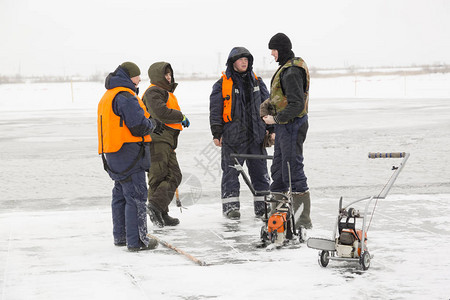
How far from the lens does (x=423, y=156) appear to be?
12.2m

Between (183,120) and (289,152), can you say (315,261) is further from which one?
(183,120)

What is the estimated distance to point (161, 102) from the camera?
23.3 ft

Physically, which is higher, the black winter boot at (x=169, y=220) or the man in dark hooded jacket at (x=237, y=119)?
the man in dark hooded jacket at (x=237, y=119)

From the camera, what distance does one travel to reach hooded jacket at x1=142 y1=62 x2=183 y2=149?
709cm

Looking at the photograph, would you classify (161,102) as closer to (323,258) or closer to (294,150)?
(294,150)

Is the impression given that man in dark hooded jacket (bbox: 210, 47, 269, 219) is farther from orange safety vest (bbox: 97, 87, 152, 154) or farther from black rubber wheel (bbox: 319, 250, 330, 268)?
black rubber wheel (bbox: 319, 250, 330, 268)

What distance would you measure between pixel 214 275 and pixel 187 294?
50 cm

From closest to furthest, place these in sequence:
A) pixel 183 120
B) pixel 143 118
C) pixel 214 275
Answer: pixel 214 275, pixel 143 118, pixel 183 120

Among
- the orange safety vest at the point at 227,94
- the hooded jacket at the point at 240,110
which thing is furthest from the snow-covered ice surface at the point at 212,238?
the orange safety vest at the point at 227,94

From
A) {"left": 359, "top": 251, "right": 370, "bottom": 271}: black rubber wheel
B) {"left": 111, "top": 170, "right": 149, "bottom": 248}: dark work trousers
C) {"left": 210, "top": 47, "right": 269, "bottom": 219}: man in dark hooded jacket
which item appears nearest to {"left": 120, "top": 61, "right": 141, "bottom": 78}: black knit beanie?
{"left": 111, "top": 170, "right": 149, "bottom": 248}: dark work trousers

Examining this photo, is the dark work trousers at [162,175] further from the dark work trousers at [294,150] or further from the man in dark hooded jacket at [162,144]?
the dark work trousers at [294,150]

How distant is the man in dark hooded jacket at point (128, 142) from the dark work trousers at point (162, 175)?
935 millimetres

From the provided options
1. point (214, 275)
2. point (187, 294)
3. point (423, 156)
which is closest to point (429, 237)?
point (214, 275)

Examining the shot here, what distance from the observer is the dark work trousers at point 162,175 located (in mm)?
7113
